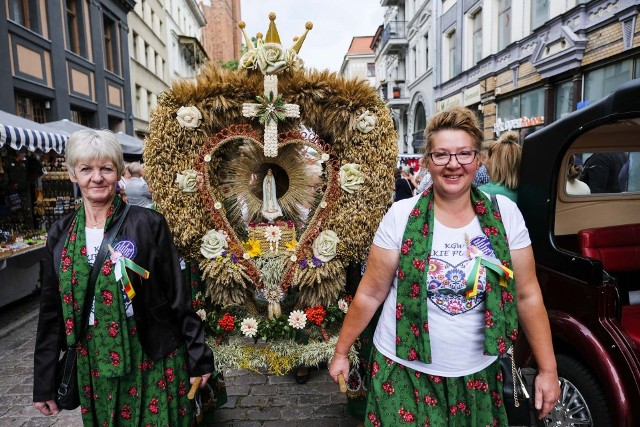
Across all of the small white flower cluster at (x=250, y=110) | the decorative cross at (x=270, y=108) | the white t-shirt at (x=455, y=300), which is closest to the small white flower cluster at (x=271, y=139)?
the decorative cross at (x=270, y=108)

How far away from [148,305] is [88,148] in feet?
2.36

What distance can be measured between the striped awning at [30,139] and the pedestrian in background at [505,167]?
17.4ft

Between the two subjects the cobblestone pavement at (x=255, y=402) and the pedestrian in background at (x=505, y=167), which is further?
the pedestrian in background at (x=505, y=167)

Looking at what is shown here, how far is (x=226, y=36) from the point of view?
50219mm

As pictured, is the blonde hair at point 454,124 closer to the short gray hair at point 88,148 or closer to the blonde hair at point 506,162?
the short gray hair at point 88,148

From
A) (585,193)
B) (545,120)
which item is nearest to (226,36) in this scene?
(545,120)

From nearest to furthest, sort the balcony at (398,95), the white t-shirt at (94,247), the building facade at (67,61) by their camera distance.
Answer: the white t-shirt at (94,247) → the building facade at (67,61) → the balcony at (398,95)

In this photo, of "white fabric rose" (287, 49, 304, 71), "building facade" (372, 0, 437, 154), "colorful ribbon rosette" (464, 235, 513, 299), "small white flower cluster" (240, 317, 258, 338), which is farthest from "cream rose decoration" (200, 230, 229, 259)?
"building facade" (372, 0, 437, 154)

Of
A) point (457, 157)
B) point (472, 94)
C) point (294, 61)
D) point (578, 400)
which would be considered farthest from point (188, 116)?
point (472, 94)

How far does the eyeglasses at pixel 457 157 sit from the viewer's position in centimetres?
166

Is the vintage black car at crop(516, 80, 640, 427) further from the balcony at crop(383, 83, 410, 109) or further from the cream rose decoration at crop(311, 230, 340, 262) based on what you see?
the balcony at crop(383, 83, 410, 109)

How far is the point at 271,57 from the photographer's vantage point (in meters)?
2.53

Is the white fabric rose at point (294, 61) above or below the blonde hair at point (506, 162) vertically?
above

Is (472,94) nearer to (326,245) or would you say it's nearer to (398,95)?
(398,95)
